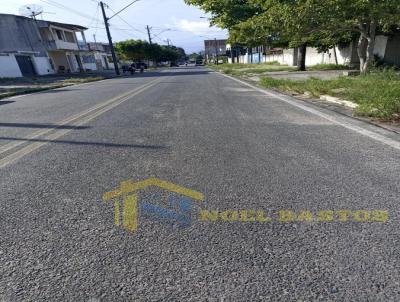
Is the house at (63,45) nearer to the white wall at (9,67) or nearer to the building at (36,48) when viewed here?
the building at (36,48)

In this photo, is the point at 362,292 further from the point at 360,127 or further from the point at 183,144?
the point at 360,127

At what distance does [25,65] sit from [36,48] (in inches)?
182

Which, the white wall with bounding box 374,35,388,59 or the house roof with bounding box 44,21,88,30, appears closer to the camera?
→ the white wall with bounding box 374,35,388,59

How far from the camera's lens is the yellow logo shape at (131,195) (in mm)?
2574

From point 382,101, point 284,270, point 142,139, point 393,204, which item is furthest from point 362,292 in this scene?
point 382,101

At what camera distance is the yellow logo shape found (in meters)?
2.57

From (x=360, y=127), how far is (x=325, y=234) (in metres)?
3.80

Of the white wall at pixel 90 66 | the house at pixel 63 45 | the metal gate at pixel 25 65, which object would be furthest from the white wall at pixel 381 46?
the white wall at pixel 90 66

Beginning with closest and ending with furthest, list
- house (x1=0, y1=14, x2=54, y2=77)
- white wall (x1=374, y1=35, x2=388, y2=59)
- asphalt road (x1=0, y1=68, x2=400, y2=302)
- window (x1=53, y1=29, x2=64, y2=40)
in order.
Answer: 1. asphalt road (x1=0, y1=68, x2=400, y2=302)
2. white wall (x1=374, y1=35, x2=388, y2=59)
3. house (x1=0, y1=14, x2=54, y2=77)
4. window (x1=53, y1=29, x2=64, y2=40)

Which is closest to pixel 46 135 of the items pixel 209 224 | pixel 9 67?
pixel 209 224

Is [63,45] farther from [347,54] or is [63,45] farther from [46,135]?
[46,135]

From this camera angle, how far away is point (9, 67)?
112 feet

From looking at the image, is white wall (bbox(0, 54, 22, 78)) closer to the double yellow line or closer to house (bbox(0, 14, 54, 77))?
house (bbox(0, 14, 54, 77))

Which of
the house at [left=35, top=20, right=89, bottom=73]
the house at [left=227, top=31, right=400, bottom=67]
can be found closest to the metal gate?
the house at [left=35, top=20, right=89, bottom=73]
